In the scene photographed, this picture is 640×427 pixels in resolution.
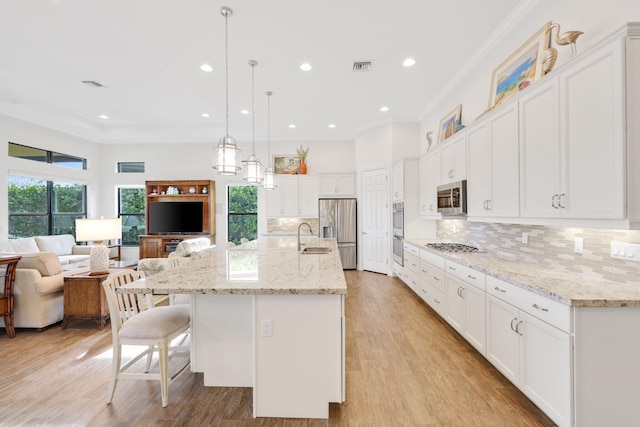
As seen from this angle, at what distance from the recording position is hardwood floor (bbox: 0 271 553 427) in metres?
1.88

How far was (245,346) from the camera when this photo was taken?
2027 mm

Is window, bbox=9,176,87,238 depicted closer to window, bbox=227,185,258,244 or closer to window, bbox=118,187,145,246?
window, bbox=118,187,145,246

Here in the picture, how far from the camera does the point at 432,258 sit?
3619 mm

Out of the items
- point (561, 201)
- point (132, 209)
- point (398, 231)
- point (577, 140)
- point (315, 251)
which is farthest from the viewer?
point (132, 209)

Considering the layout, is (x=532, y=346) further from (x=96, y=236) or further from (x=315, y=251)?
(x=96, y=236)

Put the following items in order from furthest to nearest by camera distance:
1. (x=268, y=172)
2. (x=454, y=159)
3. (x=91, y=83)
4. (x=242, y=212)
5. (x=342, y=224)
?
(x=242, y=212)
(x=342, y=224)
(x=268, y=172)
(x=91, y=83)
(x=454, y=159)

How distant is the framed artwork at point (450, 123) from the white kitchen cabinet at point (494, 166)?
1.09 m

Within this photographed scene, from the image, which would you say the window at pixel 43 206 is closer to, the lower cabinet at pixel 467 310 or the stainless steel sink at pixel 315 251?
the stainless steel sink at pixel 315 251

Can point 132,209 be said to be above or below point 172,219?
above

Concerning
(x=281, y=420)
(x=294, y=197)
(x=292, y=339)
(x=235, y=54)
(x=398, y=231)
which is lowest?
(x=281, y=420)

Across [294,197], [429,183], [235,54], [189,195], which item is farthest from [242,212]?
[429,183]

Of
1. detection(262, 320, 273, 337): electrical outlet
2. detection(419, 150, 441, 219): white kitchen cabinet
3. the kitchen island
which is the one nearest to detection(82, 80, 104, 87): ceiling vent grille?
the kitchen island

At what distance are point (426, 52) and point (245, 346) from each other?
3928 mm

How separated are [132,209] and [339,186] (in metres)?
5.64
